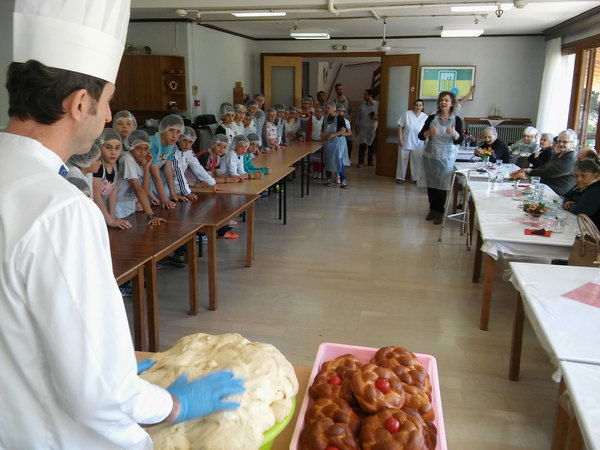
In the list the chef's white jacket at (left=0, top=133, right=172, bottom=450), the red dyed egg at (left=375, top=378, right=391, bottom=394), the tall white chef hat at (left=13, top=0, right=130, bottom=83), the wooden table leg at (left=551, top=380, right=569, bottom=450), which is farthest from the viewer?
the wooden table leg at (left=551, top=380, right=569, bottom=450)

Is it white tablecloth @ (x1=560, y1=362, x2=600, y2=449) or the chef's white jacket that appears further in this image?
white tablecloth @ (x1=560, y1=362, x2=600, y2=449)

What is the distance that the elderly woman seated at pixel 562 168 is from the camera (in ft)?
15.8

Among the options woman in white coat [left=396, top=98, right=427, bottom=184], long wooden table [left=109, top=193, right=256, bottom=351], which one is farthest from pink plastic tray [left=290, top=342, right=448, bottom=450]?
woman in white coat [left=396, top=98, right=427, bottom=184]

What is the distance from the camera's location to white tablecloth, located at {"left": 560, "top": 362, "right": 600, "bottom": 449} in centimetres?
118

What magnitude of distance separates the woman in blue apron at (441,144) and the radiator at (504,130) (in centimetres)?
383

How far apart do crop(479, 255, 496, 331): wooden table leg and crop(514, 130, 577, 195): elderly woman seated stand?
6.53 ft

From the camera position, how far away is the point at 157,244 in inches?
109

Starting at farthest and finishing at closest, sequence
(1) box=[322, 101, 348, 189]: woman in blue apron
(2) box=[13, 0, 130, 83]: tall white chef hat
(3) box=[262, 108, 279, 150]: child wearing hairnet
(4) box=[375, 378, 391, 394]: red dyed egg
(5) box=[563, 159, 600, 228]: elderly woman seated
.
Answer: (1) box=[322, 101, 348, 189]: woman in blue apron
(3) box=[262, 108, 279, 150]: child wearing hairnet
(5) box=[563, 159, 600, 228]: elderly woman seated
(4) box=[375, 378, 391, 394]: red dyed egg
(2) box=[13, 0, 130, 83]: tall white chef hat

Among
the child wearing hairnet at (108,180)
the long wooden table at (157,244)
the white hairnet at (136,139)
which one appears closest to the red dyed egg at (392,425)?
the long wooden table at (157,244)

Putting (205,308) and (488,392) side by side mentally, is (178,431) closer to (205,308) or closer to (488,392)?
(488,392)

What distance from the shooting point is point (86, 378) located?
80 centimetres

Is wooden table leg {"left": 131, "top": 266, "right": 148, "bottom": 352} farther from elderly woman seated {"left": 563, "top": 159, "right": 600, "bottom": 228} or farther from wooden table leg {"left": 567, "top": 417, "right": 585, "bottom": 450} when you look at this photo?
elderly woman seated {"left": 563, "top": 159, "right": 600, "bottom": 228}

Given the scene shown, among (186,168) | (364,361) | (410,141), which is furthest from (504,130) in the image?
(364,361)

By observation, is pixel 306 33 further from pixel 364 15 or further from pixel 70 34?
pixel 70 34
